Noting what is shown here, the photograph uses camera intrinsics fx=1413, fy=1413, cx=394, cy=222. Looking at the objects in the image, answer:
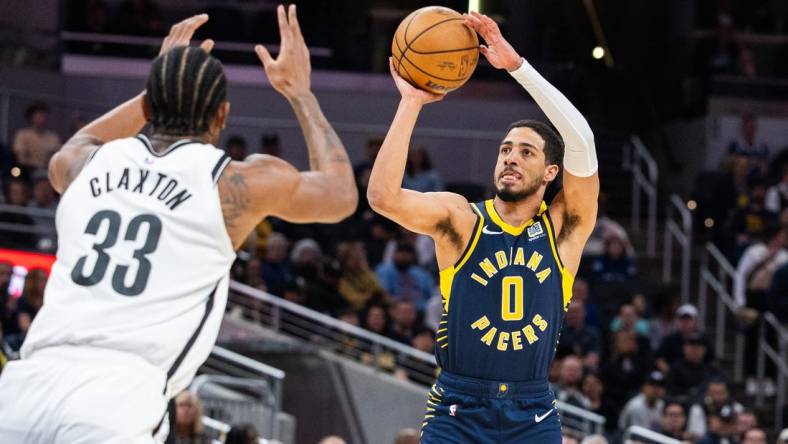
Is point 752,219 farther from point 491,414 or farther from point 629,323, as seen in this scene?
point 491,414

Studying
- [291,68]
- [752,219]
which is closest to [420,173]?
[752,219]

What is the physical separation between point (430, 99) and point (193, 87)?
6.83 feet

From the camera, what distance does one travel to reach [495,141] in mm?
21469

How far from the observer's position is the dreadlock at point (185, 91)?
4684 millimetres

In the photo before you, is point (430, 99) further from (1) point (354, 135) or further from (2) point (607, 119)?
(2) point (607, 119)

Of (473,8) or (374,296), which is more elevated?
(473,8)

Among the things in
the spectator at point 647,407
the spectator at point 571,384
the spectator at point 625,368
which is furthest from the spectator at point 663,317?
the spectator at point 571,384

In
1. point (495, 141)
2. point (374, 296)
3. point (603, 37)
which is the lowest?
point (374, 296)

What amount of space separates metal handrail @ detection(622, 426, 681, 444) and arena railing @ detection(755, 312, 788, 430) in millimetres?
3130

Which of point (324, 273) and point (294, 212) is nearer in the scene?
point (294, 212)

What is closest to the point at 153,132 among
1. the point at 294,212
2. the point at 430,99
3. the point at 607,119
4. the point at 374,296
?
the point at 294,212

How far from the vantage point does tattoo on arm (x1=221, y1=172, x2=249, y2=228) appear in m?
4.69

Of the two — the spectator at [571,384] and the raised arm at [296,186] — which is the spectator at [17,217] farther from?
the raised arm at [296,186]

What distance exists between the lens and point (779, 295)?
16.7 meters
